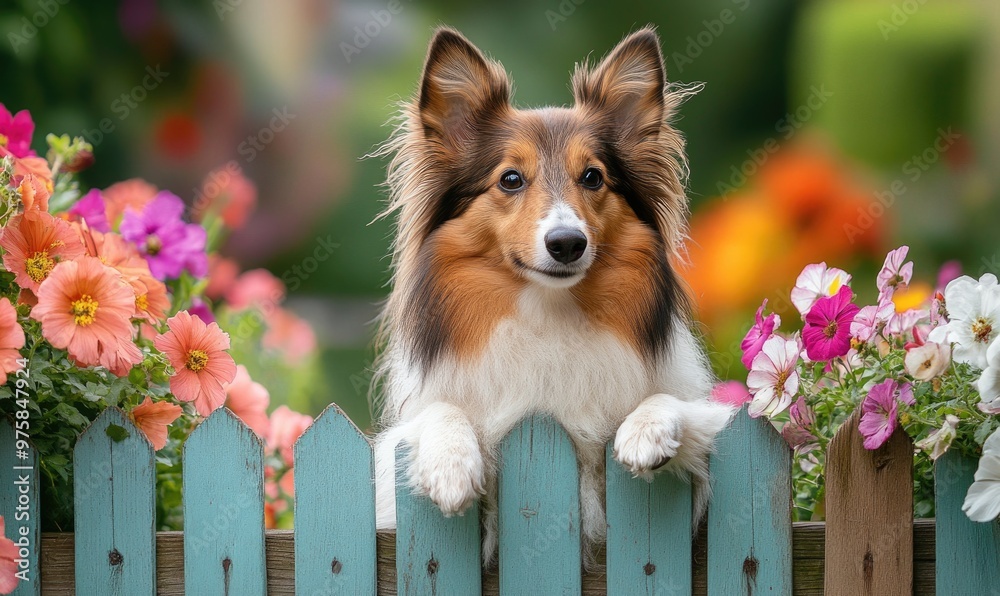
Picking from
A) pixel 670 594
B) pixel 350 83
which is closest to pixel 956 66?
pixel 350 83

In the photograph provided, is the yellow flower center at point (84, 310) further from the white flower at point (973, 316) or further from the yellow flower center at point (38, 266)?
the white flower at point (973, 316)

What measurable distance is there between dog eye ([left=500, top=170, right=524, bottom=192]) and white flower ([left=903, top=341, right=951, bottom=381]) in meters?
0.98

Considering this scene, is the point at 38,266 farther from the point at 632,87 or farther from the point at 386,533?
the point at 632,87

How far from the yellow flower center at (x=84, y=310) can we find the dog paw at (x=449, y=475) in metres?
0.72

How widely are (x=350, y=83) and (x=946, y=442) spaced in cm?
456

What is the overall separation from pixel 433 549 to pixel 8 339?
0.93 m

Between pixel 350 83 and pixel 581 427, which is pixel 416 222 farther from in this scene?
pixel 350 83

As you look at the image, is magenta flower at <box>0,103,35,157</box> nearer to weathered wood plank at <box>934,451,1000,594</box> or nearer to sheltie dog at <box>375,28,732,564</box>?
sheltie dog at <box>375,28,732,564</box>

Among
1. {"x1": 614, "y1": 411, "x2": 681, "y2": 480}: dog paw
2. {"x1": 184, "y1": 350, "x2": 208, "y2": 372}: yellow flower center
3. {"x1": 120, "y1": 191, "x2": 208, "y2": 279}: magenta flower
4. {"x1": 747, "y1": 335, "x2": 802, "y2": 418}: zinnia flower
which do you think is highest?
{"x1": 120, "y1": 191, "x2": 208, "y2": 279}: magenta flower

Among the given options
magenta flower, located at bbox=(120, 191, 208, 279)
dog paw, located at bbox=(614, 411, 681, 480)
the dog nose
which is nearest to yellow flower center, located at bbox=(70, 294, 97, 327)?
magenta flower, located at bbox=(120, 191, 208, 279)

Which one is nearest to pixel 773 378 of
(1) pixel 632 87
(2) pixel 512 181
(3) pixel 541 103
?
(2) pixel 512 181

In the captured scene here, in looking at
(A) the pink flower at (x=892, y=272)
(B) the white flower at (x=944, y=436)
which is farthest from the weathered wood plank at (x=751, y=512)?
(A) the pink flower at (x=892, y=272)

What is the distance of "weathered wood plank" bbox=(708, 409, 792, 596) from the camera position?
2004mm

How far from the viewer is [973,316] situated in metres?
1.82
